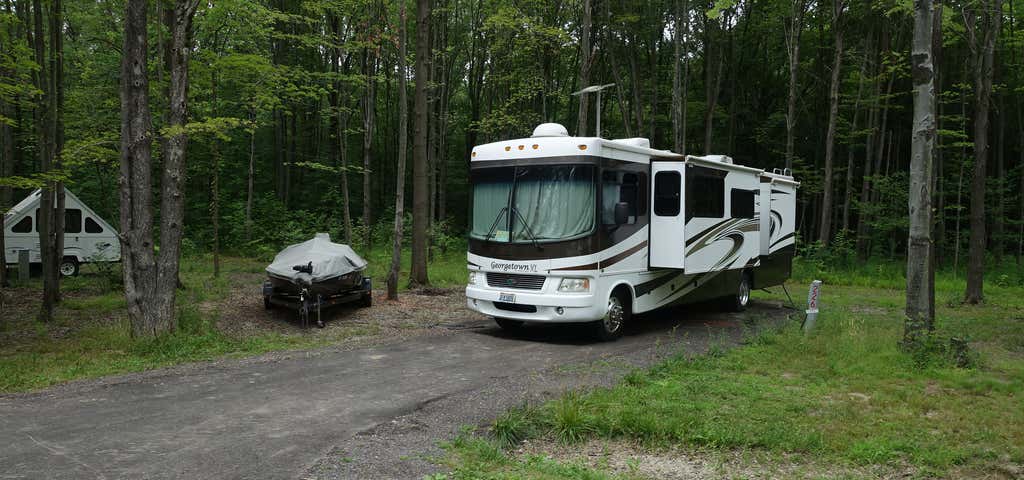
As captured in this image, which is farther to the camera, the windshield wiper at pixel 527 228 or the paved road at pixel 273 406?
the windshield wiper at pixel 527 228

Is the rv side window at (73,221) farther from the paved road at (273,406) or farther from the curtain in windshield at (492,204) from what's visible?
the curtain in windshield at (492,204)

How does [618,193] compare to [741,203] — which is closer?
[618,193]

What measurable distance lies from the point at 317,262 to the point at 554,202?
4.52 metres

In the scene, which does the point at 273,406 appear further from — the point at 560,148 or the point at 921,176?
the point at 921,176

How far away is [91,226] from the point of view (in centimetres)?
1942

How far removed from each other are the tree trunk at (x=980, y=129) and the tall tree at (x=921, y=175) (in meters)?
5.91

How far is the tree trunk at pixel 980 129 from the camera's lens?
1357 cm

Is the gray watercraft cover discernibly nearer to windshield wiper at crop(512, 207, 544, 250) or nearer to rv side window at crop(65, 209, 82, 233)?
windshield wiper at crop(512, 207, 544, 250)

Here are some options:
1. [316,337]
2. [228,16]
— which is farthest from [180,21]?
[228,16]

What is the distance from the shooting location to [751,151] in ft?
106

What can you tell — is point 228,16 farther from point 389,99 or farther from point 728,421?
point 389,99

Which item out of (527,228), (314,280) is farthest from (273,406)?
(314,280)

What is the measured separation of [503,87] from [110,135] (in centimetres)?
2114

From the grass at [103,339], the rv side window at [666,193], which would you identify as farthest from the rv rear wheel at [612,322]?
the grass at [103,339]
